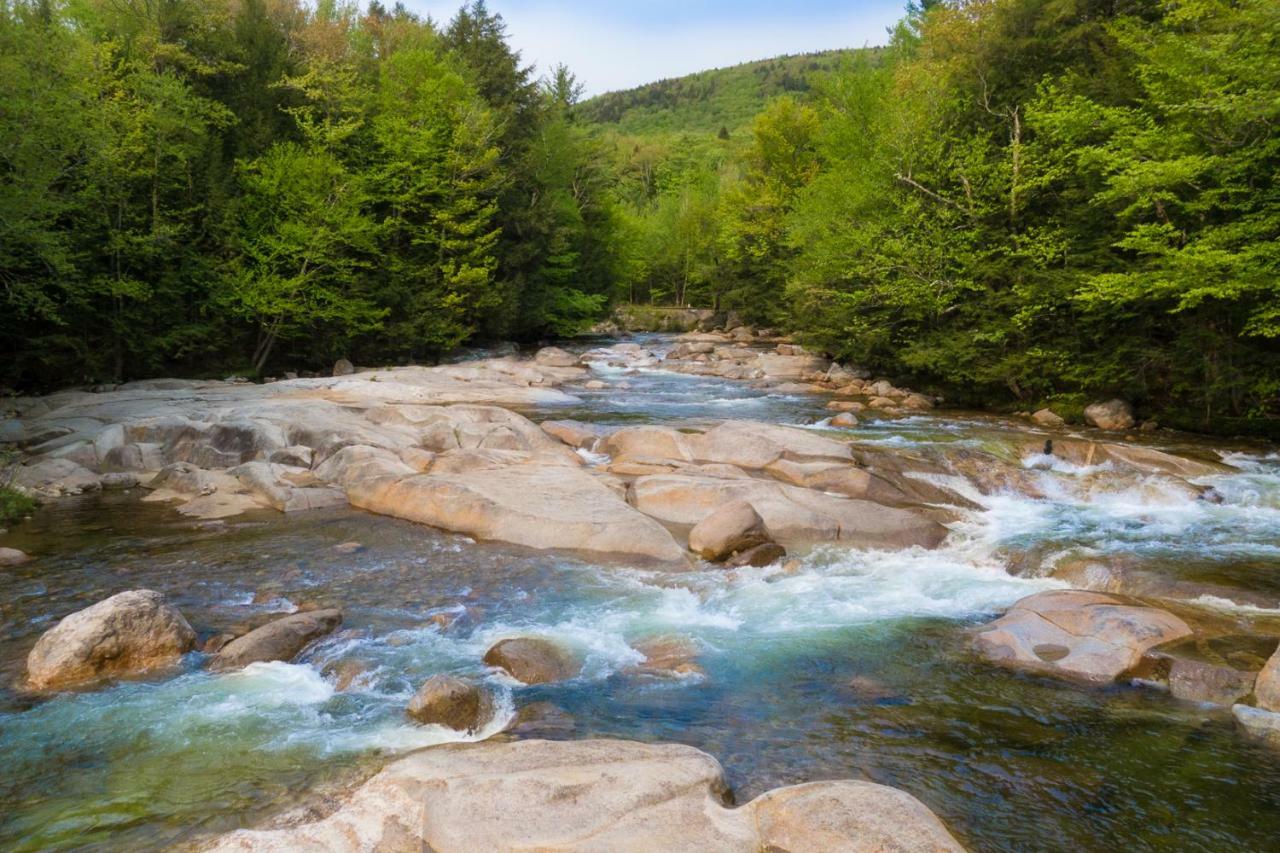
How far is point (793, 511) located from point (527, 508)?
3.90m

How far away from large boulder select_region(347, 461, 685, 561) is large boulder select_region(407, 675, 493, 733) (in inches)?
174

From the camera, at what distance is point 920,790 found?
17.3 ft

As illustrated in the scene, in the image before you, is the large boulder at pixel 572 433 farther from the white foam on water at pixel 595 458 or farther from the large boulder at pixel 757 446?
the large boulder at pixel 757 446

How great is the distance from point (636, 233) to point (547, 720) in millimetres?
56853

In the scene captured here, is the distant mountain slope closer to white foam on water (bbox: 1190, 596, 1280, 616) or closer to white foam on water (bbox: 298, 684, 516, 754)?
white foam on water (bbox: 1190, 596, 1280, 616)

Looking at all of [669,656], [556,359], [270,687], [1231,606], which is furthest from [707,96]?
[270,687]

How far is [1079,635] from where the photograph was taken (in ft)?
24.5

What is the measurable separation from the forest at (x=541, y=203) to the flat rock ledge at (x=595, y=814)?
43.8ft

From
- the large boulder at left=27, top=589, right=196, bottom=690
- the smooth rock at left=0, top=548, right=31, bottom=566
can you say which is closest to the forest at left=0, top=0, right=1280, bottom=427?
the smooth rock at left=0, top=548, right=31, bottom=566

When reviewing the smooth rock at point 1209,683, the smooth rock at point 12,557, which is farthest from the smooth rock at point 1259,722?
the smooth rock at point 12,557

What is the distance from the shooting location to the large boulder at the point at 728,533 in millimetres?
10336

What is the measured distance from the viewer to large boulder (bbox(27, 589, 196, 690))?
6645 mm

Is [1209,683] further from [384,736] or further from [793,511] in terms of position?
[384,736]

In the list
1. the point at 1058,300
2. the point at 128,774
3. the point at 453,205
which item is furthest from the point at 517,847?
the point at 453,205
